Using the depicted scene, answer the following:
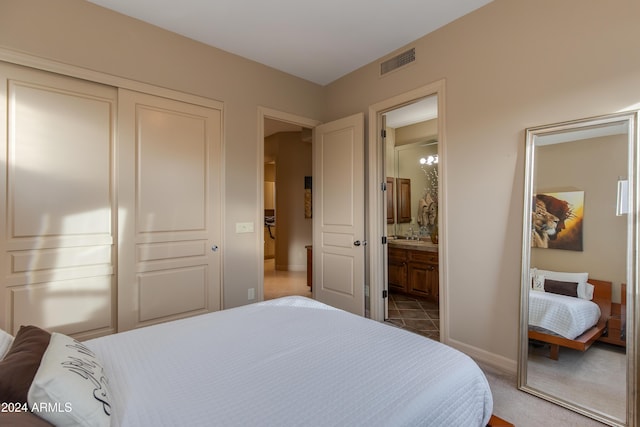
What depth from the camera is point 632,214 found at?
Result: 1.79 metres

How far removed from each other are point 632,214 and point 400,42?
7.85ft

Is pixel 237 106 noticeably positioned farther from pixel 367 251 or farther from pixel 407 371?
pixel 407 371

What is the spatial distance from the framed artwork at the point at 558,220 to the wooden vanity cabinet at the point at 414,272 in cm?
193

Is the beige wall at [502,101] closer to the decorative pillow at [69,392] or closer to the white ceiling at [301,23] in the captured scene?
the white ceiling at [301,23]

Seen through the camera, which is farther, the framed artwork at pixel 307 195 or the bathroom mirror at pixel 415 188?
the framed artwork at pixel 307 195

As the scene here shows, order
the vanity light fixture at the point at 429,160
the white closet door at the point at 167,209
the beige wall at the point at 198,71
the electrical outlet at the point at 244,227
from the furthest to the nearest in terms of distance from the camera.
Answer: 1. the vanity light fixture at the point at 429,160
2. the electrical outlet at the point at 244,227
3. the white closet door at the point at 167,209
4. the beige wall at the point at 198,71

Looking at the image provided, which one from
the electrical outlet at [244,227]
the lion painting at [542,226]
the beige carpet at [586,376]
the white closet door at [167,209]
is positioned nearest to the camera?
the beige carpet at [586,376]

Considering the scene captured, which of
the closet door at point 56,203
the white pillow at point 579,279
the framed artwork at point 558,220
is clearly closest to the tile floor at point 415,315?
the white pillow at point 579,279

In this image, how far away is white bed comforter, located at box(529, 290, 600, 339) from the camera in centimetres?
193

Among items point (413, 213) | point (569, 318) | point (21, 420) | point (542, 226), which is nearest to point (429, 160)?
point (413, 213)

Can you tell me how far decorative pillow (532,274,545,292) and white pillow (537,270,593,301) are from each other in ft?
0.18

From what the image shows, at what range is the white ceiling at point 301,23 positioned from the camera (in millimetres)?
2482

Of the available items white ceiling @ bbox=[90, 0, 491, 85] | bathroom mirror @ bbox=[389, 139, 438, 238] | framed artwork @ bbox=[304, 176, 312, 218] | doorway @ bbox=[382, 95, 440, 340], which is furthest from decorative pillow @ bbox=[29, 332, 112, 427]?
framed artwork @ bbox=[304, 176, 312, 218]

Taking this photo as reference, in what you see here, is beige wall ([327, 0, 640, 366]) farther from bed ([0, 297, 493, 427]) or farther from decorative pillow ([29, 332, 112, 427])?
decorative pillow ([29, 332, 112, 427])
